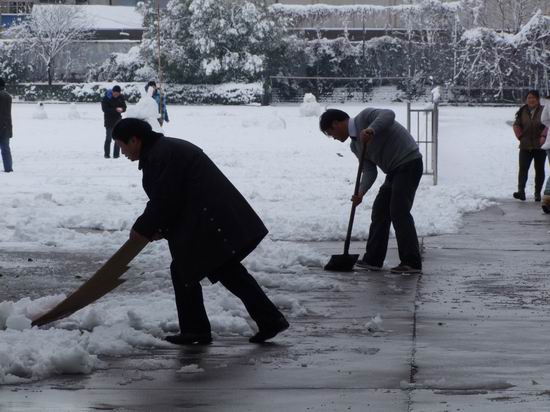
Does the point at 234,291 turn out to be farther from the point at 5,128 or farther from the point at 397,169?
the point at 5,128

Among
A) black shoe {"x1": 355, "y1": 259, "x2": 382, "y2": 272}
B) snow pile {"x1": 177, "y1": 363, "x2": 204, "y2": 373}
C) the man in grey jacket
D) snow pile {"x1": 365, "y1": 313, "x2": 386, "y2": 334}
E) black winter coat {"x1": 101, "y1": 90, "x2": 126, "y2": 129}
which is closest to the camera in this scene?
snow pile {"x1": 177, "y1": 363, "x2": 204, "y2": 373}

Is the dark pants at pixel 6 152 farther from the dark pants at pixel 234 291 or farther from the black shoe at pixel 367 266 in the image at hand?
the dark pants at pixel 234 291

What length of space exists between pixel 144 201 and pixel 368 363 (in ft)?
33.8

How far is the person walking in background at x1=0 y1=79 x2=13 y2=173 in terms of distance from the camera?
22359 mm

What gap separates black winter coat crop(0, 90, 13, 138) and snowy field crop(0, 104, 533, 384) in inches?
36.2

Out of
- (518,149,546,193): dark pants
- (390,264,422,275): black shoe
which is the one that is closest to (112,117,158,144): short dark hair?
(390,264,422,275): black shoe

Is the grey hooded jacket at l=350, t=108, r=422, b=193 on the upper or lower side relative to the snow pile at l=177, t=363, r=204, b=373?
upper

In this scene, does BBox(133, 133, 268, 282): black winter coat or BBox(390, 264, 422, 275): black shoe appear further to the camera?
BBox(390, 264, 422, 275): black shoe

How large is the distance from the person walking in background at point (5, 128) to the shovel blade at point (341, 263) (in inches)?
497

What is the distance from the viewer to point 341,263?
1086cm

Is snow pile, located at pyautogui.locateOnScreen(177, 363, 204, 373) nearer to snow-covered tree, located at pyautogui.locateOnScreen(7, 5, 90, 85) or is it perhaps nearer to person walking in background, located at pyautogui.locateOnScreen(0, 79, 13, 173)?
person walking in background, located at pyautogui.locateOnScreen(0, 79, 13, 173)

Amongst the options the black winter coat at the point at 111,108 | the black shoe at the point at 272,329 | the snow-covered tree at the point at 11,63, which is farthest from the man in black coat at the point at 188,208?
the snow-covered tree at the point at 11,63

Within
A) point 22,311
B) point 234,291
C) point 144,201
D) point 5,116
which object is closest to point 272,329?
point 234,291

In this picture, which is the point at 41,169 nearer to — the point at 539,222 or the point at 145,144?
the point at 539,222
